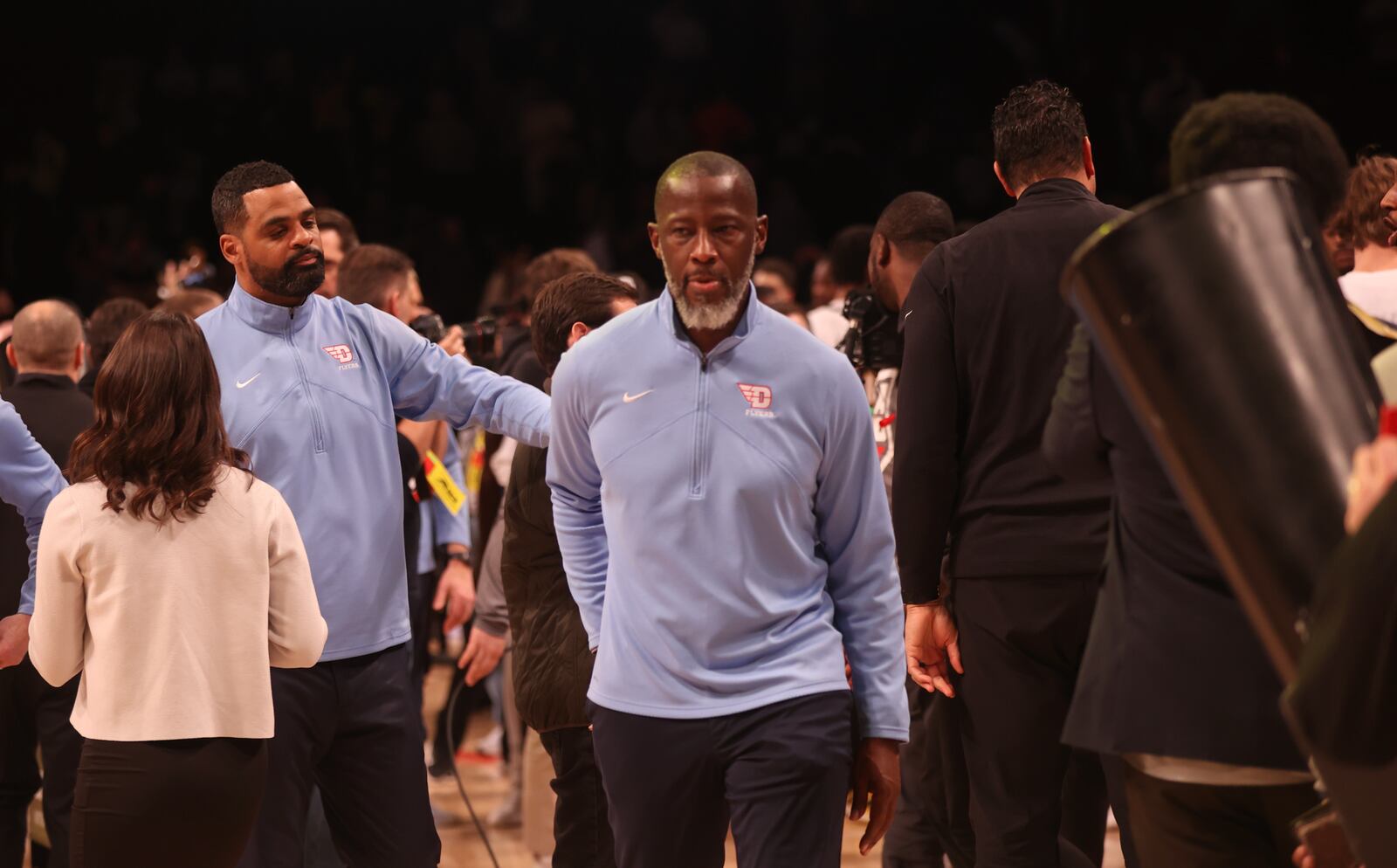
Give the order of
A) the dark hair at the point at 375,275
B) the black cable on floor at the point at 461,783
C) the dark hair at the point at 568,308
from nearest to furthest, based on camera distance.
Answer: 1. the dark hair at the point at 568,308
2. the black cable on floor at the point at 461,783
3. the dark hair at the point at 375,275

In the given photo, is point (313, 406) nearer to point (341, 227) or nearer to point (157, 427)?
point (157, 427)

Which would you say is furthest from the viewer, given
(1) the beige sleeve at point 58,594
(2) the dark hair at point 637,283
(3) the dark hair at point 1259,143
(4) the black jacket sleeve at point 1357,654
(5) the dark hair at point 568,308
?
(2) the dark hair at point 637,283

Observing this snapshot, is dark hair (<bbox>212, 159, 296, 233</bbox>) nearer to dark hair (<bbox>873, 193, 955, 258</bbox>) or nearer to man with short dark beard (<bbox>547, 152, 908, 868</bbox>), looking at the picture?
man with short dark beard (<bbox>547, 152, 908, 868</bbox>)

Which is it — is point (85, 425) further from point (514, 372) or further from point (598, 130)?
point (598, 130)

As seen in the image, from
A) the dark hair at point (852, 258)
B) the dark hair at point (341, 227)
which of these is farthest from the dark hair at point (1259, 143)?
the dark hair at point (852, 258)

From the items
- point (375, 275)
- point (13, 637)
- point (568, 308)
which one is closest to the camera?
point (568, 308)

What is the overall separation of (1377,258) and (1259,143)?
1584 millimetres

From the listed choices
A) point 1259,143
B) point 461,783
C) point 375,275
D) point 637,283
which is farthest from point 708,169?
point 461,783

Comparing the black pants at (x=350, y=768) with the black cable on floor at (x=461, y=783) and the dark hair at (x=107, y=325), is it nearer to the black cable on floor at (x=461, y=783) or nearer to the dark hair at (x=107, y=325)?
the black cable on floor at (x=461, y=783)

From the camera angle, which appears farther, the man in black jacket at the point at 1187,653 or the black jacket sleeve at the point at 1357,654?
the man in black jacket at the point at 1187,653

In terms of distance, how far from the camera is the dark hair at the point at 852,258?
23.5ft

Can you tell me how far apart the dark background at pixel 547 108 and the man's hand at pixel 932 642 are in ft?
25.0

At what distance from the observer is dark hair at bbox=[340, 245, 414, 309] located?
528cm

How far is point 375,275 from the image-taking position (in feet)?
17.4
